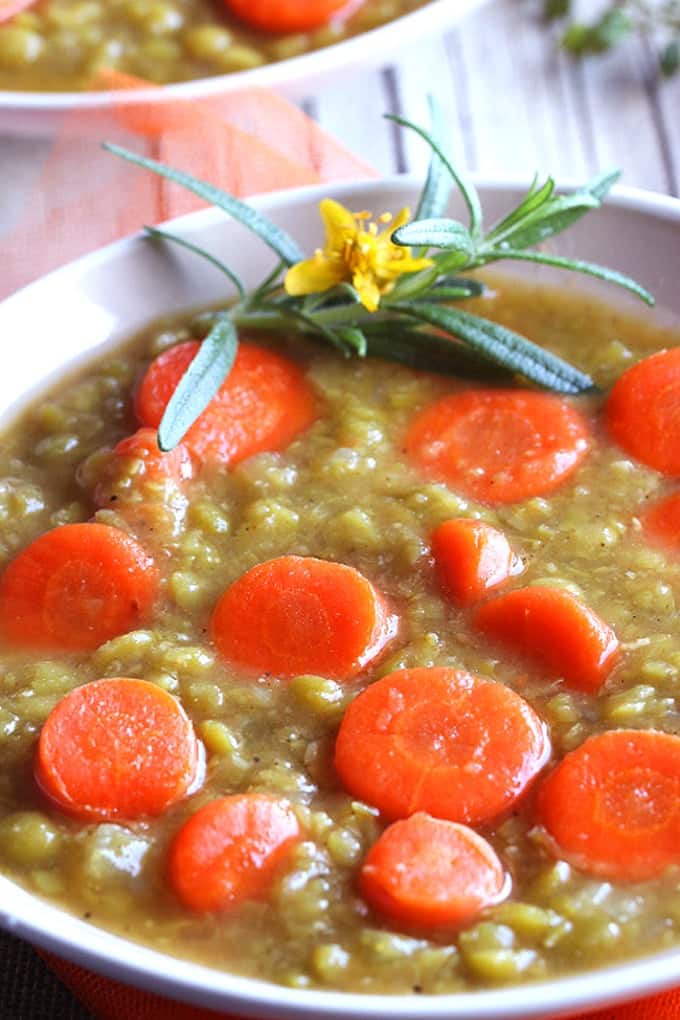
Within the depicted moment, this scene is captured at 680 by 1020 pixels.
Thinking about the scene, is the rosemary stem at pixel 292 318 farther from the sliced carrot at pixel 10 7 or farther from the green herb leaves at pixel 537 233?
the sliced carrot at pixel 10 7

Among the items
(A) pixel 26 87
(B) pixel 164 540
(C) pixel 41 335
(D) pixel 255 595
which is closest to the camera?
(D) pixel 255 595

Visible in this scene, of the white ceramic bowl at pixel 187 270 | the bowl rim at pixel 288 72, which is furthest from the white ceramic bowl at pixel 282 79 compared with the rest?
the white ceramic bowl at pixel 187 270

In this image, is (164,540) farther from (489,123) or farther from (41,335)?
(489,123)

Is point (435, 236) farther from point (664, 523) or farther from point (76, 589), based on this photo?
point (76, 589)

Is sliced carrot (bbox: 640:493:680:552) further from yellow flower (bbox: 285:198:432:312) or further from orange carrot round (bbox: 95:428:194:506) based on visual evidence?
orange carrot round (bbox: 95:428:194:506)

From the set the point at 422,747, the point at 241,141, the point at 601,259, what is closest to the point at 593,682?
the point at 422,747

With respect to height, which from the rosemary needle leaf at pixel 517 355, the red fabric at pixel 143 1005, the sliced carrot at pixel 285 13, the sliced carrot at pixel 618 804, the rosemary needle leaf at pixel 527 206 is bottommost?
the red fabric at pixel 143 1005
